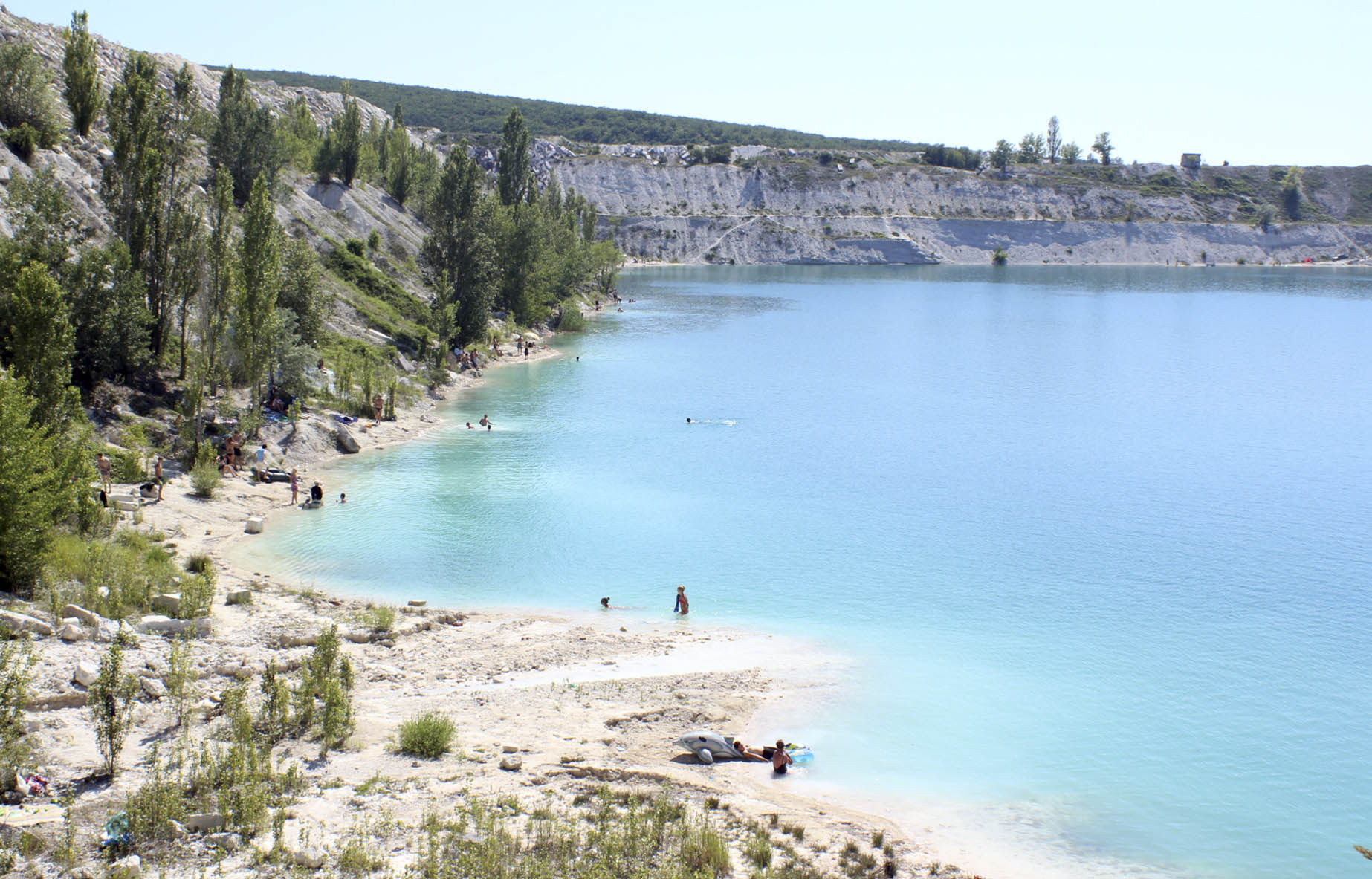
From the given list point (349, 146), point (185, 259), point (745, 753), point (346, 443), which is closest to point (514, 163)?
point (349, 146)

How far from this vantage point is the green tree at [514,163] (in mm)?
95438

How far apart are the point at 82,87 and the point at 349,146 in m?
31.4

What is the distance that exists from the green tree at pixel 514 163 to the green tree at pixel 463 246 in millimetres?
22090

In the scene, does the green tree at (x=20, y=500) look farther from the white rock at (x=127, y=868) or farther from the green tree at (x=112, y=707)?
the white rock at (x=127, y=868)

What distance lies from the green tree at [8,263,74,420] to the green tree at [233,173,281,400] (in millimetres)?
11343

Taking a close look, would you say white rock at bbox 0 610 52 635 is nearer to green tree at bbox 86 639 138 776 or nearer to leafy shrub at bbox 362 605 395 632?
green tree at bbox 86 639 138 776

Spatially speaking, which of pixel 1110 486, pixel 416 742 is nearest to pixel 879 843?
pixel 416 742

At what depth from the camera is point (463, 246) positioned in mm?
71125

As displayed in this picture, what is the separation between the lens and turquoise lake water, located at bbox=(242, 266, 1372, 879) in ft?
72.1

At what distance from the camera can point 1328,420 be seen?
61125 mm

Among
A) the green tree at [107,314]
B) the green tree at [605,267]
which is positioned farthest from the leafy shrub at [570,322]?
the green tree at [107,314]

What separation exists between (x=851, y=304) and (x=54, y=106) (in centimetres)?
9202

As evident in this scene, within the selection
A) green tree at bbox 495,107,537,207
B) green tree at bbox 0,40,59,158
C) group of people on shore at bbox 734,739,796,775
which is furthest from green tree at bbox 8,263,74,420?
green tree at bbox 495,107,537,207

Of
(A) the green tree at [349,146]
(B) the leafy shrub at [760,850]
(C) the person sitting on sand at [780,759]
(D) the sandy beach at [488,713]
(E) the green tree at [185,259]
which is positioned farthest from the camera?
(A) the green tree at [349,146]
